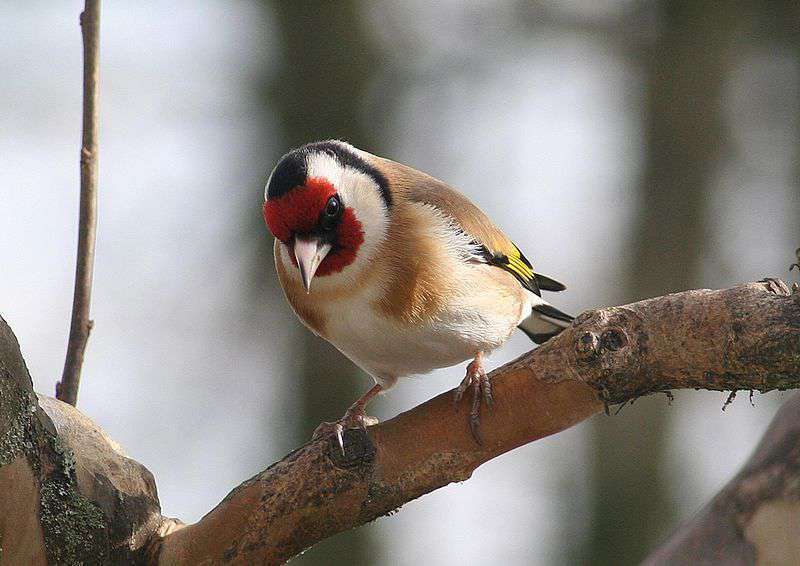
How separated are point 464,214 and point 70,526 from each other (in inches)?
69.0

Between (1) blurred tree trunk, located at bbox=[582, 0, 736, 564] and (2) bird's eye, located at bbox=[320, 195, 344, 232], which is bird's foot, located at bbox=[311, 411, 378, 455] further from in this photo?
(1) blurred tree trunk, located at bbox=[582, 0, 736, 564]

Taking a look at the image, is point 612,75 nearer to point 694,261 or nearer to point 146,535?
point 694,261

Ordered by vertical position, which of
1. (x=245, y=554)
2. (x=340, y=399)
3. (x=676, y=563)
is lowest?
(x=340, y=399)

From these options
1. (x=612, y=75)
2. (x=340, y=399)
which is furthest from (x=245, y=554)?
(x=612, y=75)

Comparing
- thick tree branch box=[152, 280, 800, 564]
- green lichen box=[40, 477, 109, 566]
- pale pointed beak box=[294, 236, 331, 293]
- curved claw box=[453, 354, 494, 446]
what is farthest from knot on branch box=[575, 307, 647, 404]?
green lichen box=[40, 477, 109, 566]

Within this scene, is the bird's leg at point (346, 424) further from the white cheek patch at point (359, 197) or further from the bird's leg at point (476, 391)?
the white cheek patch at point (359, 197)

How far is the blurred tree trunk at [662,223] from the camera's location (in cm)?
752

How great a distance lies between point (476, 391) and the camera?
9.18 ft

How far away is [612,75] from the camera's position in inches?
324

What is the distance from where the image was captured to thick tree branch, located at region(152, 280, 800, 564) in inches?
98.3

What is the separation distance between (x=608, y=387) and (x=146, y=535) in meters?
1.26

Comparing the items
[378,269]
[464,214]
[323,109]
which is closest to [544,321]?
[464,214]

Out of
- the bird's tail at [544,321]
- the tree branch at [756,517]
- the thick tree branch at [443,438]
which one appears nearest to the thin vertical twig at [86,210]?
the thick tree branch at [443,438]

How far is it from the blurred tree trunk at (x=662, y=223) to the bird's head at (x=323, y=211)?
15.1ft
